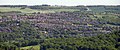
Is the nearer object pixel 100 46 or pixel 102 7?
pixel 100 46

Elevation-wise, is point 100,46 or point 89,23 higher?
point 100,46

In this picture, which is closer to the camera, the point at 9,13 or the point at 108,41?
the point at 108,41

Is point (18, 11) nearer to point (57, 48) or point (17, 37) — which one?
point (17, 37)

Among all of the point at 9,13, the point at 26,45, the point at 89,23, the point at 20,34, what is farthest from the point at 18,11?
the point at 26,45

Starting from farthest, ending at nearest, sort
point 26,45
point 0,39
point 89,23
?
1. point 89,23
2. point 0,39
3. point 26,45

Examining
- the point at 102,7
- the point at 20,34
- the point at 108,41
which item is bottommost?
the point at 102,7

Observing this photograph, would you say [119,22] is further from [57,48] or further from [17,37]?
[57,48]

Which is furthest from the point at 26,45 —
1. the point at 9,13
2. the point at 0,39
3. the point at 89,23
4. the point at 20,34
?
the point at 9,13
